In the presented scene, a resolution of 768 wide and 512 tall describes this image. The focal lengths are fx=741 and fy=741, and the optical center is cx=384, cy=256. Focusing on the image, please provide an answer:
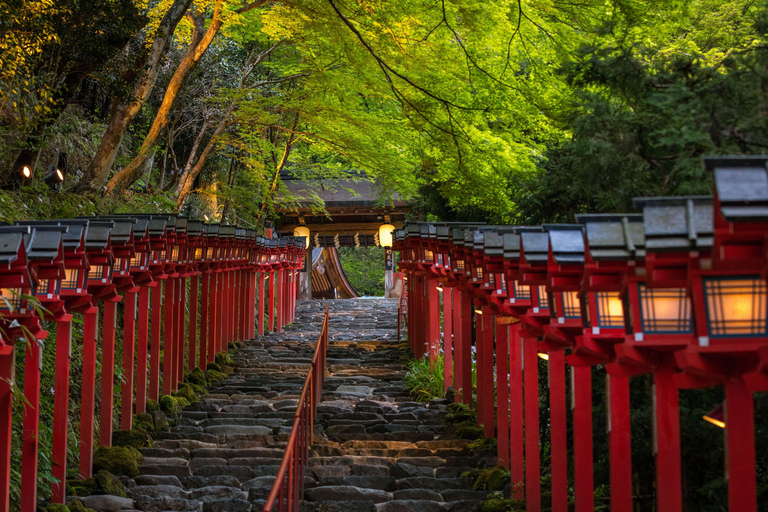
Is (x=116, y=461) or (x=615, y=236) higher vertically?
(x=615, y=236)

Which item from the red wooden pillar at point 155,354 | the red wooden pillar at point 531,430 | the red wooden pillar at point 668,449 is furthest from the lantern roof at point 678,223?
the red wooden pillar at point 155,354

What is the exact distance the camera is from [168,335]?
12906 mm

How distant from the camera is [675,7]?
9086mm

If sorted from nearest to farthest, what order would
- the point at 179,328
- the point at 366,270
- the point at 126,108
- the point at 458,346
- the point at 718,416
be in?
the point at 718,416
the point at 126,108
the point at 458,346
the point at 179,328
the point at 366,270

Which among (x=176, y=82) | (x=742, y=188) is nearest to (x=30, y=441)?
(x=742, y=188)

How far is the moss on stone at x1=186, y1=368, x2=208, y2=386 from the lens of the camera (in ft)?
50.0

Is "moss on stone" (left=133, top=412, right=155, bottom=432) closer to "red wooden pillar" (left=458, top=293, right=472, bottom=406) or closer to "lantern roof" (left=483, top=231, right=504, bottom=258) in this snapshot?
"red wooden pillar" (left=458, top=293, right=472, bottom=406)

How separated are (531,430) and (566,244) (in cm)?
317

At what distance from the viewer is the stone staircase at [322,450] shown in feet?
29.2

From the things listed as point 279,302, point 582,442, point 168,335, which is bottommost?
point 582,442

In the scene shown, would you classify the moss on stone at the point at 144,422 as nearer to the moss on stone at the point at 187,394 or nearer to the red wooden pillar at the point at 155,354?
the red wooden pillar at the point at 155,354

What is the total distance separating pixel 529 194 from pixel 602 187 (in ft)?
13.4

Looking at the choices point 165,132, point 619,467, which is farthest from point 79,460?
point 165,132

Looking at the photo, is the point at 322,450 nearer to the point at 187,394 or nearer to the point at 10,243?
the point at 187,394
